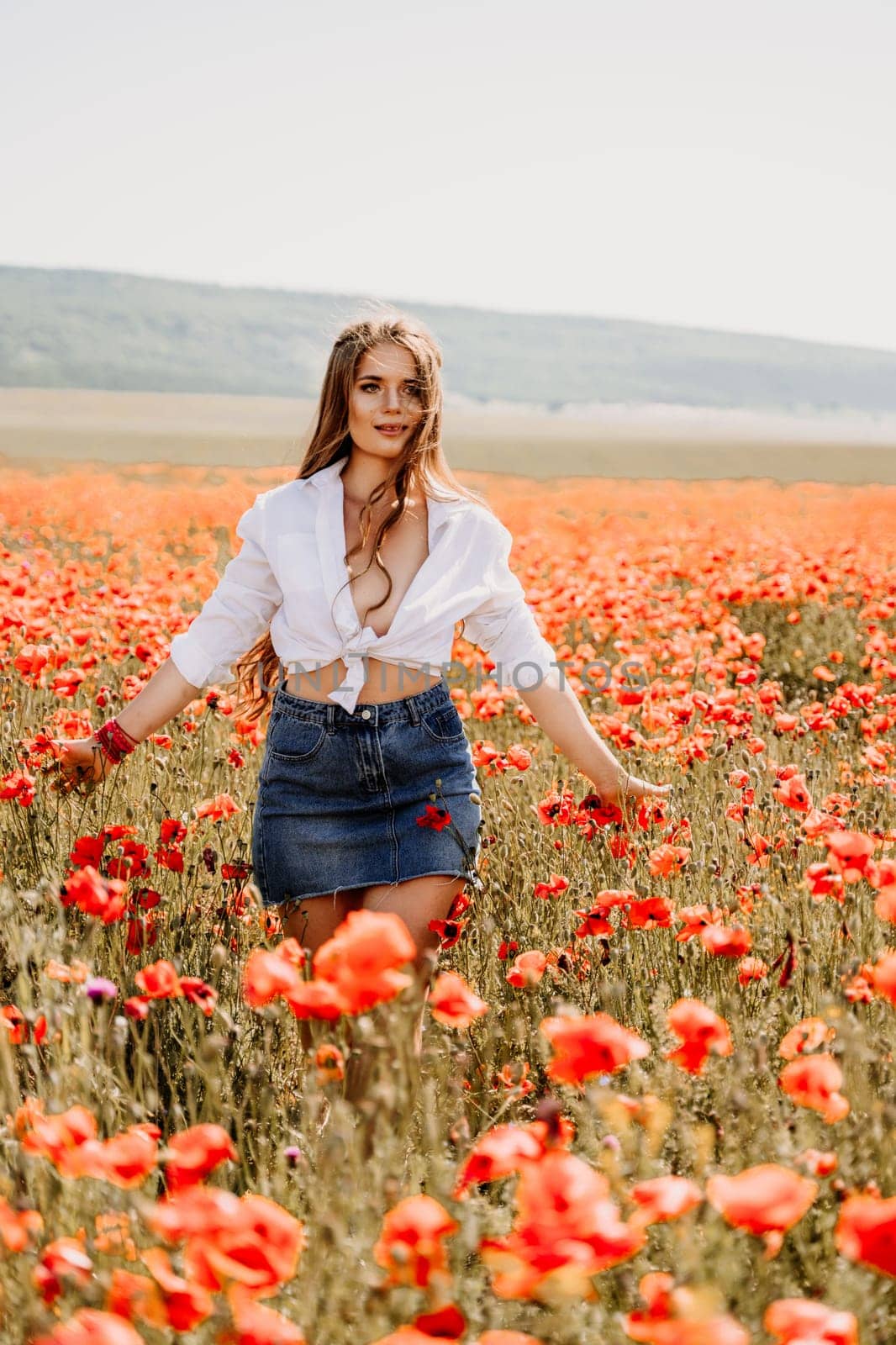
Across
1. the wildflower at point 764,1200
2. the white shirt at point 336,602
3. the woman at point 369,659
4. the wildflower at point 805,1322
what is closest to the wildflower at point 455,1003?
the wildflower at point 764,1200

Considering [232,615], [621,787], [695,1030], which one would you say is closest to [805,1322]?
[695,1030]

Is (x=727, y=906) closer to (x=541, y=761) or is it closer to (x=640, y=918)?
(x=640, y=918)

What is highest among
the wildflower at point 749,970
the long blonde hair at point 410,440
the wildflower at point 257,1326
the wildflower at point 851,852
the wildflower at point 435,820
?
the long blonde hair at point 410,440

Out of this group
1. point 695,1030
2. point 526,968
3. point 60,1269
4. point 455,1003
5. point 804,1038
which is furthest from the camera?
point 526,968

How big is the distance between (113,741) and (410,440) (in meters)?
1.03

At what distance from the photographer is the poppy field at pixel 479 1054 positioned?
1322 mm

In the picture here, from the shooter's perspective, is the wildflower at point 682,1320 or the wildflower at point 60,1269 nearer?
the wildflower at point 682,1320

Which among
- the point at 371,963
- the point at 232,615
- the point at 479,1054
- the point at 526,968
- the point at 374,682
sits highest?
the point at 232,615

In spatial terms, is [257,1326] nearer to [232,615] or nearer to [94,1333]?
[94,1333]

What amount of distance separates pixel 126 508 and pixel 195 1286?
1337 cm

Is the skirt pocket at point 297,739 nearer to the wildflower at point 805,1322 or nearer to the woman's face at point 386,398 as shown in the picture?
the woman's face at point 386,398

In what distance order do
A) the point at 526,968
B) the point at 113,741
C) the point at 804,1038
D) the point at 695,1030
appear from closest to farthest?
the point at 695,1030 < the point at 804,1038 < the point at 526,968 < the point at 113,741

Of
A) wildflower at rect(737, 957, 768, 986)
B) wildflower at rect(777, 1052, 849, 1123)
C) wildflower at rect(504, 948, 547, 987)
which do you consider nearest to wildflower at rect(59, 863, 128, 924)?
wildflower at rect(504, 948, 547, 987)

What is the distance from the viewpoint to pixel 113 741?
2.87 meters
